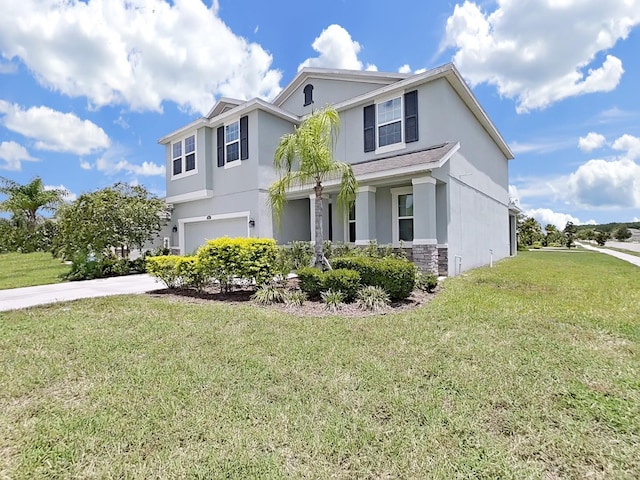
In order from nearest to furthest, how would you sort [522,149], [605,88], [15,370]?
[15,370] → [605,88] → [522,149]

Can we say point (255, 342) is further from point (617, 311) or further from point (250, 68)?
point (250, 68)

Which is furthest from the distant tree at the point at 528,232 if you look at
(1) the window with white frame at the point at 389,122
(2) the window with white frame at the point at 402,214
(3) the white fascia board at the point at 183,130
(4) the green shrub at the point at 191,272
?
(4) the green shrub at the point at 191,272

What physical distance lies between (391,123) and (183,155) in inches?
457

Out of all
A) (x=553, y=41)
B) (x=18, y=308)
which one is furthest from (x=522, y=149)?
(x=18, y=308)

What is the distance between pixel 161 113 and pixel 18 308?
14.4 m

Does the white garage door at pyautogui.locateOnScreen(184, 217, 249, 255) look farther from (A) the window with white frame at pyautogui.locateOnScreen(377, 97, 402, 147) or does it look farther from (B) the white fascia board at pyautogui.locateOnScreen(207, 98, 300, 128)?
(A) the window with white frame at pyautogui.locateOnScreen(377, 97, 402, 147)

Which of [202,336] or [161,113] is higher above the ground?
[161,113]

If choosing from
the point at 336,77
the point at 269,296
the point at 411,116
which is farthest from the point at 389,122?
the point at 269,296

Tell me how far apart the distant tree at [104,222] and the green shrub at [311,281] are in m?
9.96

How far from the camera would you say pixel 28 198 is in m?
26.7

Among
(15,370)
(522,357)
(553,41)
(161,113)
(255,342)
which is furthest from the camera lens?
(161,113)

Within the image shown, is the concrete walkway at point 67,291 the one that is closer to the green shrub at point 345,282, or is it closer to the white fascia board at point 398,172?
the green shrub at point 345,282

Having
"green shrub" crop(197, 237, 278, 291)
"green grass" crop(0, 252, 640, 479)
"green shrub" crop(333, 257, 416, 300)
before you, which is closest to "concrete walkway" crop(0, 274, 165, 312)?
"green grass" crop(0, 252, 640, 479)

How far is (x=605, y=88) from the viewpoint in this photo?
15.7 meters
